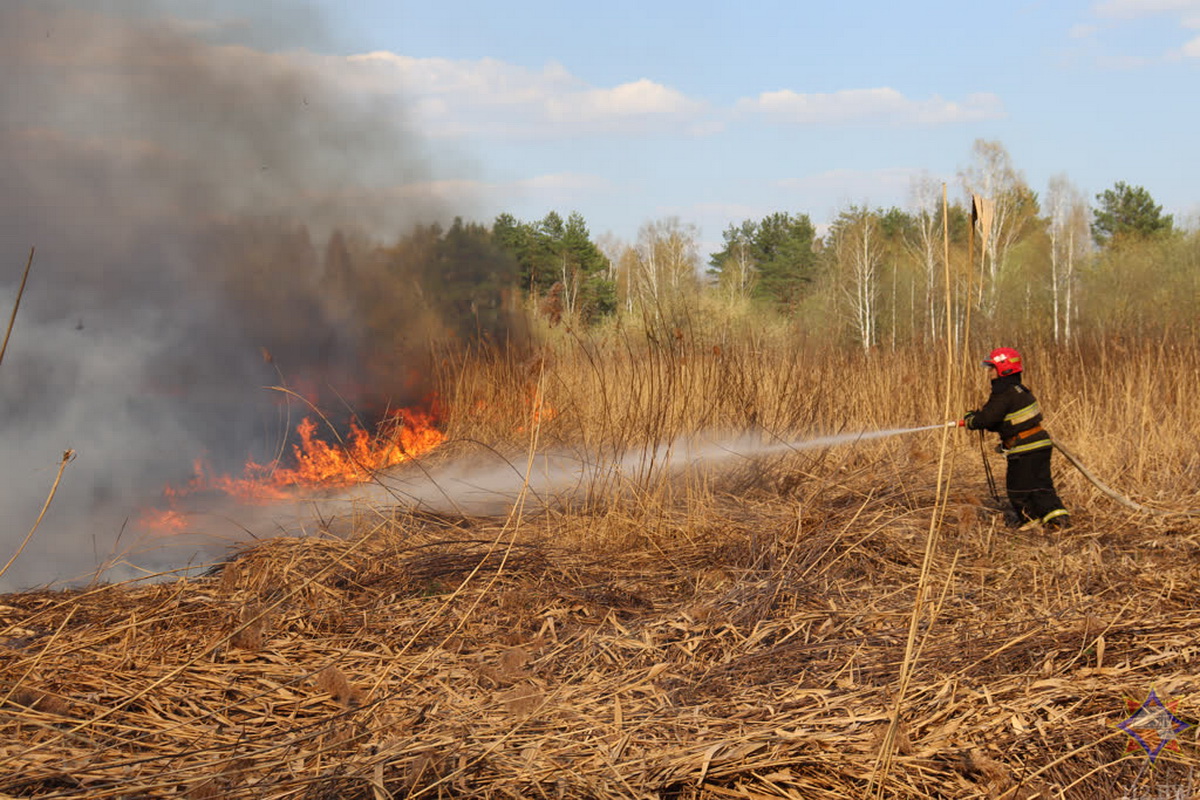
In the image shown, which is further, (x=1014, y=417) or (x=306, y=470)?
(x=306, y=470)

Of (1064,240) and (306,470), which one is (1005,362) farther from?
(1064,240)

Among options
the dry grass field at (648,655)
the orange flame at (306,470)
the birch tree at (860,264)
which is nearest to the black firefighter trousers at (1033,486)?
the dry grass field at (648,655)

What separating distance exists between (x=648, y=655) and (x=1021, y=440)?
385cm

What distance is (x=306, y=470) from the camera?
7.91 metres

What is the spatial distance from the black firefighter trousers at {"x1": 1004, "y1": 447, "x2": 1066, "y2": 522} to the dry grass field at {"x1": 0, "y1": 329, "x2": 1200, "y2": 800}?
10.9 inches

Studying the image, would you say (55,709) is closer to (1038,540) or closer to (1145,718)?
(1145,718)

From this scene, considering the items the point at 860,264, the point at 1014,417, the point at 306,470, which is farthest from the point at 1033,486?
the point at 860,264

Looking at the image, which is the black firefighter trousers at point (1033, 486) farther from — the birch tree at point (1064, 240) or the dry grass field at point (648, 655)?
the birch tree at point (1064, 240)

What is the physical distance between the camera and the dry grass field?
2.40m

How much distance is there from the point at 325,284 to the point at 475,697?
8.15m

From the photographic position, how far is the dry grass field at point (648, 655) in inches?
94.5

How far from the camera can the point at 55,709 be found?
2801 mm

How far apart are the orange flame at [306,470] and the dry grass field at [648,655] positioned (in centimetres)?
178

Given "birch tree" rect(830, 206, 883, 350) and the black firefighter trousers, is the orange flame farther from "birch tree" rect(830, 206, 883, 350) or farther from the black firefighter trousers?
"birch tree" rect(830, 206, 883, 350)
